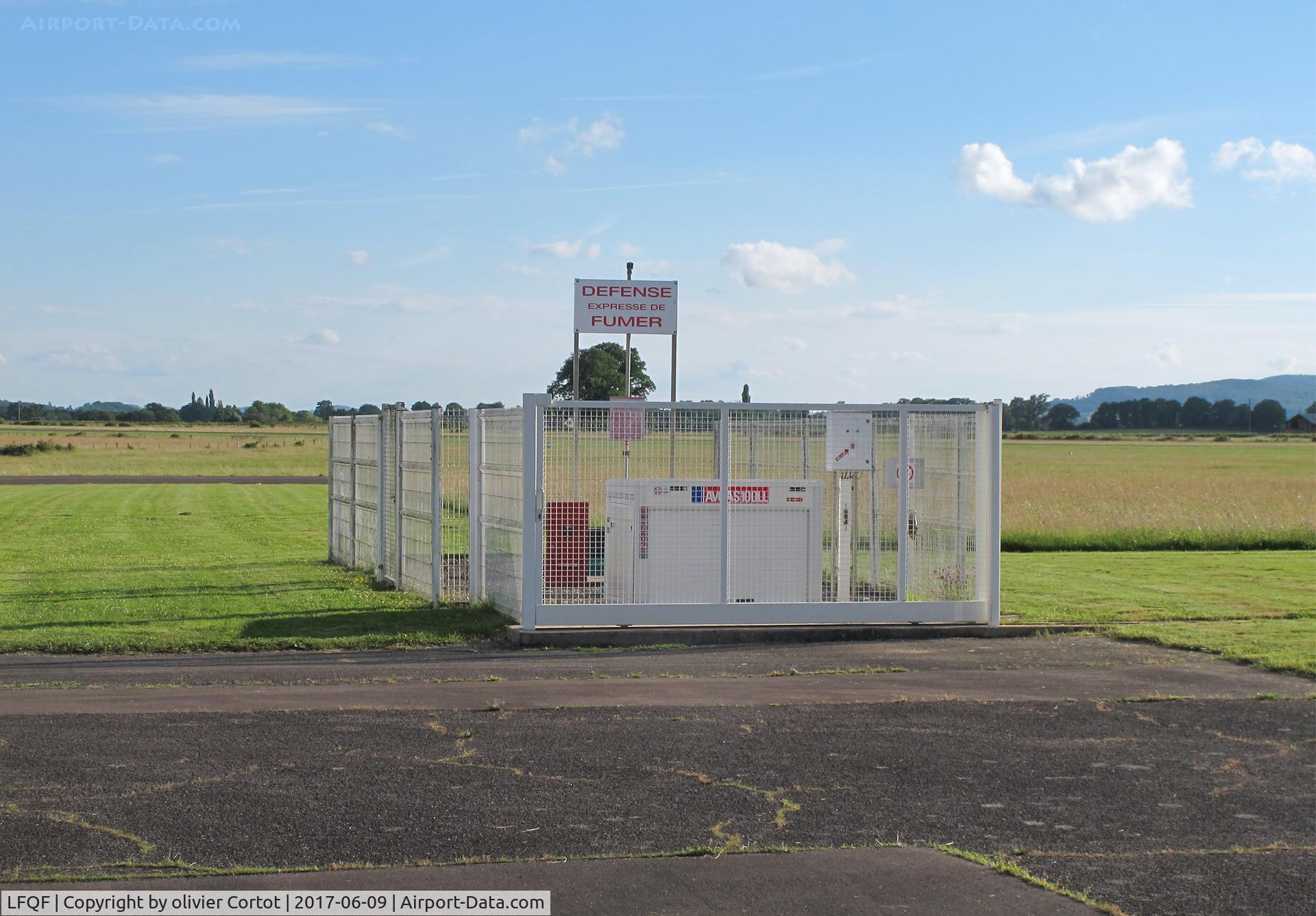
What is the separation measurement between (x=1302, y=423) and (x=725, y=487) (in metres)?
148

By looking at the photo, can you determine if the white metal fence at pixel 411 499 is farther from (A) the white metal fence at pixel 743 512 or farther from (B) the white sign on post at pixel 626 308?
(B) the white sign on post at pixel 626 308

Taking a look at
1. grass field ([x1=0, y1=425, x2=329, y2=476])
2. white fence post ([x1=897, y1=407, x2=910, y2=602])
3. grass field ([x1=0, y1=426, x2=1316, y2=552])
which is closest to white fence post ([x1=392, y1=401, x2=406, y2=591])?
grass field ([x1=0, y1=426, x2=1316, y2=552])

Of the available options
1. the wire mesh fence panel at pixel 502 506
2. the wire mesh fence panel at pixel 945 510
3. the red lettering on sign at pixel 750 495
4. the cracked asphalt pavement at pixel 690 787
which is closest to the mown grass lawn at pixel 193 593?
the wire mesh fence panel at pixel 502 506

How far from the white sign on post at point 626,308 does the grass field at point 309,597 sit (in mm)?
3677

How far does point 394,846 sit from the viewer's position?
5879mm

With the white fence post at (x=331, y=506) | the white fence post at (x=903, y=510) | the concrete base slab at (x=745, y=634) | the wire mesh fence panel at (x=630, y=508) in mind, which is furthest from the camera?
the white fence post at (x=331, y=506)

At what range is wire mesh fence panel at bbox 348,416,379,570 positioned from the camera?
677 inches

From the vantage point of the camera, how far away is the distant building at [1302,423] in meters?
142

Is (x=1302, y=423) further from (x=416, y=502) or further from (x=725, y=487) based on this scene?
(x=725, y=487)

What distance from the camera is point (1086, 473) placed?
191ft

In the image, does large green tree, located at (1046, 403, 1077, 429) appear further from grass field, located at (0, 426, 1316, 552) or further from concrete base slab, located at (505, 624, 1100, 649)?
concrete base slab, located at (505, 624, 1100, 649)

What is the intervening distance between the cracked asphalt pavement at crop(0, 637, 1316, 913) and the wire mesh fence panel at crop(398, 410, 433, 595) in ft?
16.2

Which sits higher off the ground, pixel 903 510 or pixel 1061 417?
pixel 1061 417

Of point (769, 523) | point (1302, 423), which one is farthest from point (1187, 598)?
point (1302, 423)
